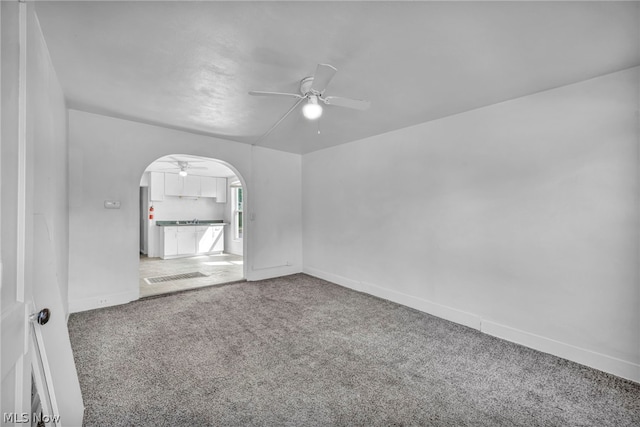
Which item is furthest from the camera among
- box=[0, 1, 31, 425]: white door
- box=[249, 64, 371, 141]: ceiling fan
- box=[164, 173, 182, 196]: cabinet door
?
box=[164, 173, 182, 196]: cabinet door

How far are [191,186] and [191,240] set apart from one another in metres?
Answer: 1.47

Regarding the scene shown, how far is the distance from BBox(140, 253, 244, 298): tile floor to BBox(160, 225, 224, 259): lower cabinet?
0.21 metres

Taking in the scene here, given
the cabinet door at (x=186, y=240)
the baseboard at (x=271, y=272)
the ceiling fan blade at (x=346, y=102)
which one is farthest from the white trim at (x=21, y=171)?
the cabinet door at (x=186, y=240)

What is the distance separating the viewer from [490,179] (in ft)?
9.80

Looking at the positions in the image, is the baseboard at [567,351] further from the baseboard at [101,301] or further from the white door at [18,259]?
the baseboard at [101,301]

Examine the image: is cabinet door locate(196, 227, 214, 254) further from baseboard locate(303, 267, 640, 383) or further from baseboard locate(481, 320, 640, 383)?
baseboard locate(481, 320, 640, 383)

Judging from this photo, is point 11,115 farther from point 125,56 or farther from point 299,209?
point 299,209

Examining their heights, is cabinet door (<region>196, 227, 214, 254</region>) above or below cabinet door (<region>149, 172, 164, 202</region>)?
below

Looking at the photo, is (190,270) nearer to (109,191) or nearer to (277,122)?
(109,191)

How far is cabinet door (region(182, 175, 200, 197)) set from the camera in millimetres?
7723

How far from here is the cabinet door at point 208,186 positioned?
314 inches

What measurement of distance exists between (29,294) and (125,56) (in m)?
1.83

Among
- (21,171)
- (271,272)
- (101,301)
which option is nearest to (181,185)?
(271,272)

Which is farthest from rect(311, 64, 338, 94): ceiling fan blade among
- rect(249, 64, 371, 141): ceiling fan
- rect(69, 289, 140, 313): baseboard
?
rect(69, 289, 140, 313): baseboard
